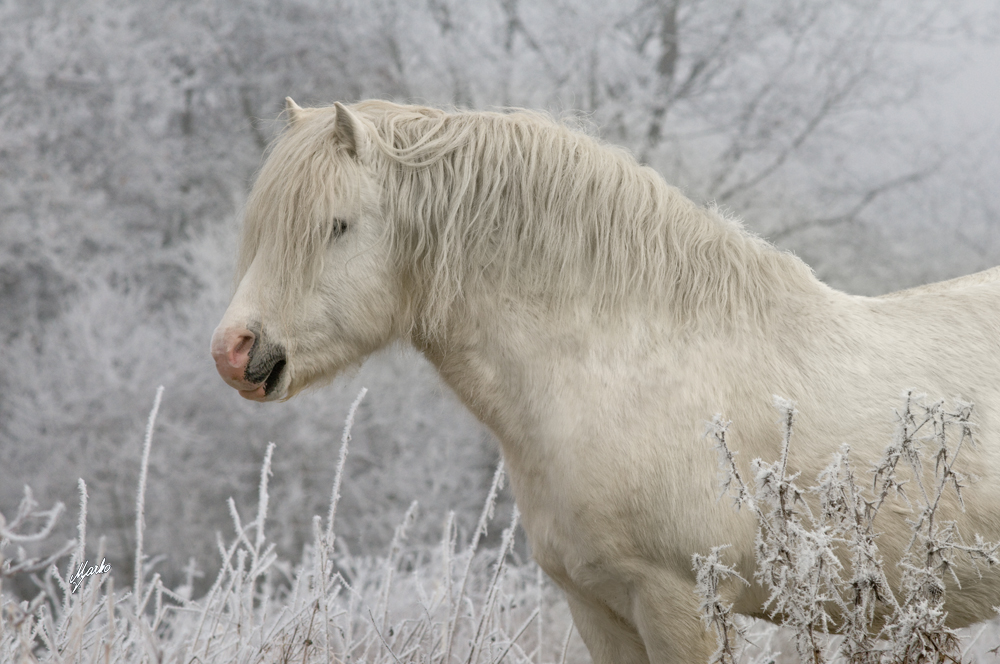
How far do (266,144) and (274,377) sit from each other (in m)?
5.46

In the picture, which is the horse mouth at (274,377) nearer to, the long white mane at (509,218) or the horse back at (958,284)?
the long white mane at (509,218)

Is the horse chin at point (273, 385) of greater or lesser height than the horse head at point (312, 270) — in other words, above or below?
below

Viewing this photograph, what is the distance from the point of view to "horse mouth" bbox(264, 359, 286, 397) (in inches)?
56.6

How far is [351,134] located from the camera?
4.75 feet

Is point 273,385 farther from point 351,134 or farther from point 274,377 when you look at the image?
point 351,134

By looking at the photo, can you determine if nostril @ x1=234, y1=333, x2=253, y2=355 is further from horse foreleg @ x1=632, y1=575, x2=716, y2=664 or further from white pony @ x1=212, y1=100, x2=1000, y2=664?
horse foreleg @ x1=632, y1=575, x2=716, y2=664

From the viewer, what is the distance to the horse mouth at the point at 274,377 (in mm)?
1438

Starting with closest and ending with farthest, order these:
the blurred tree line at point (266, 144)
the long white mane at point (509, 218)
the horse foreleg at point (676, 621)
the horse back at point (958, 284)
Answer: the horse foreleg at point (676, 621) → the long white mane at point (509, 218) → the horse back at point (958, 284) → the blurred tree line at point (266, 144)

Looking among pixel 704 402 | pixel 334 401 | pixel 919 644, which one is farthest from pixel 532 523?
pixel 334 401

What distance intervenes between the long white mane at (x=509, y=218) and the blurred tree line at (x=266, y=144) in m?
4.15

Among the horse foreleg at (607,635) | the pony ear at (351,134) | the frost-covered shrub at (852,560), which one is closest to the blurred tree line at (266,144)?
the horse foreleg at (607,635)

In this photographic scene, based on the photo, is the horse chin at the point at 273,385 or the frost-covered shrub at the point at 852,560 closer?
the frost-covered shrub at the point at 852,560

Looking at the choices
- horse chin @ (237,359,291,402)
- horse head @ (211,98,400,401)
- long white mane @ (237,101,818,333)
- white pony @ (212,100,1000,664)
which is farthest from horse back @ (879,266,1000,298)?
horse chin @ (237,359,291,402)

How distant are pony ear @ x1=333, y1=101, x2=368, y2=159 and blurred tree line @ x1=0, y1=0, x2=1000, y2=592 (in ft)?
13.9
